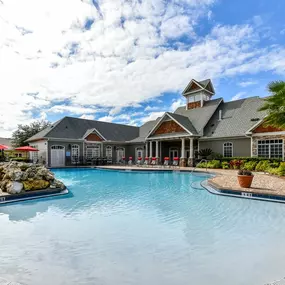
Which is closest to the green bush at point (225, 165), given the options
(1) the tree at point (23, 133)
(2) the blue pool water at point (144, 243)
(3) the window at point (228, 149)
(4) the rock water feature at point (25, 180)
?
→ (3) the window at point (228, 149)

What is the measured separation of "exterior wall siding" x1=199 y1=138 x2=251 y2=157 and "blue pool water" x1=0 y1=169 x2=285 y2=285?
12.7 metres

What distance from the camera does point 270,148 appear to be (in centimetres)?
1712

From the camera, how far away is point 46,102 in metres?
27.8

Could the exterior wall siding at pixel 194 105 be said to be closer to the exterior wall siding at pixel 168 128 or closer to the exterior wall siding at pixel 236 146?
the exterior wall siding at pixel 168 128

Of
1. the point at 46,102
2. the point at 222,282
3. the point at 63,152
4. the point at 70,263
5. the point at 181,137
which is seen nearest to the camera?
the point at 222,282

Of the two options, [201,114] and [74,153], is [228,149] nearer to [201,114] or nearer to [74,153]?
[201,114]

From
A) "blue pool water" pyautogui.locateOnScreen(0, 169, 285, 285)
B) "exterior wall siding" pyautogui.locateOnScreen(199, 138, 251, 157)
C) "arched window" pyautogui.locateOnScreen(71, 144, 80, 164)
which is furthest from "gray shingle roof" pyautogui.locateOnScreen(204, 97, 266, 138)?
"arched window" pyautogui.locateOnScreen(71, 144, 80, 164)

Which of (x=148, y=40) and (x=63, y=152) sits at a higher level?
(x=148, y=40)

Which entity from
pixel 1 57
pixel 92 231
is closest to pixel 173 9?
pixel 1 57

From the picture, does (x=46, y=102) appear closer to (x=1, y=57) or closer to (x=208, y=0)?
(x=1, y=57)

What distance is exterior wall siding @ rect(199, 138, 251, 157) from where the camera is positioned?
18.4m

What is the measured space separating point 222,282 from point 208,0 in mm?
11024

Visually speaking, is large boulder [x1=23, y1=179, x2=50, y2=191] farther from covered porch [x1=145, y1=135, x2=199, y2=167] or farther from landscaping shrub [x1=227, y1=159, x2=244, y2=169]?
covered porch [x1=145, y1=135, x2=199, y2=167]

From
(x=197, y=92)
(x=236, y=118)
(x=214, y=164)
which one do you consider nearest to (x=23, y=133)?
(x=197, y=92)
